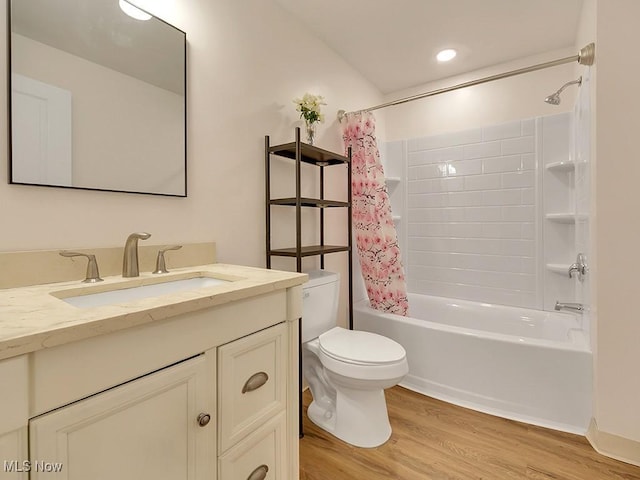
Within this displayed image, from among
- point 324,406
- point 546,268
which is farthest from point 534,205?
point 324,406

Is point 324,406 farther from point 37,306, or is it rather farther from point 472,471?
point 37,306

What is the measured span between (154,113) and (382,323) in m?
1.92

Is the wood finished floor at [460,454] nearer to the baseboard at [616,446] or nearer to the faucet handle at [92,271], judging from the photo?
the baseboard at [616,446]

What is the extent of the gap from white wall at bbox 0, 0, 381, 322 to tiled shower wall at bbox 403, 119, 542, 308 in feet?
4.86

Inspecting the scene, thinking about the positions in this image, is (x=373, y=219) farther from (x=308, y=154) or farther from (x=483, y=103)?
(x=483, y=103)

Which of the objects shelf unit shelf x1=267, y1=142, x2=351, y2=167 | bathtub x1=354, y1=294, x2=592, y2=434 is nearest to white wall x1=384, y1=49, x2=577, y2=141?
shelf unit shelf x1=267, y1=142, x2=351, y2=167

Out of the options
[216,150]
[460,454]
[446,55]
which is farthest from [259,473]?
[446,55]

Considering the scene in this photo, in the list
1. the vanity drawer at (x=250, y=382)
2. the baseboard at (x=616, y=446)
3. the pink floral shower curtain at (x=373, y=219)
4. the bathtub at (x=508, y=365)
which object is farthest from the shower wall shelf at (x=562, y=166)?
the vanity drawer at (x=250, y=382)

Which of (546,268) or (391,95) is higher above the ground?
(391,95)

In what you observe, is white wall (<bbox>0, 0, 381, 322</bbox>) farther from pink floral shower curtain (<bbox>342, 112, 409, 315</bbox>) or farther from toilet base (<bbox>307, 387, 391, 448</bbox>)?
toilet base (<bbox>307, 387, 391, 448</bbox>)

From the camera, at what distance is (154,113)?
1339mm

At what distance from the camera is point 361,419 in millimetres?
1617

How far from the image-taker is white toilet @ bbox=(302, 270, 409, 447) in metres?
1.55

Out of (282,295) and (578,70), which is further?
(578,70)
